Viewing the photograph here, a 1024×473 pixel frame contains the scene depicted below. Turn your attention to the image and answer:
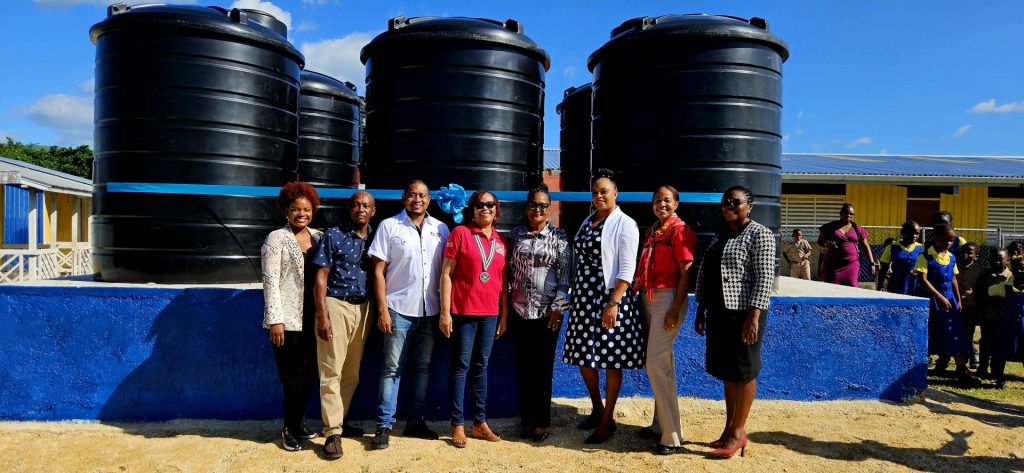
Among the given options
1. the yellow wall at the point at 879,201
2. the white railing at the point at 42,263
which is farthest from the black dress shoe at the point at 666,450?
the yellow wall at the point at 879,201

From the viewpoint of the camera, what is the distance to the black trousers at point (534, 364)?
13.4 ft

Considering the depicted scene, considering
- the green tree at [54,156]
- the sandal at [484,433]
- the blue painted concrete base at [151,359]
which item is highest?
the green tree at [54,156]

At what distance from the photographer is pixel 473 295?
391 cm

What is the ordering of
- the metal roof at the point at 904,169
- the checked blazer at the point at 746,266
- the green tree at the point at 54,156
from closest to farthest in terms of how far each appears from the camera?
the checked blazer at the point at 746,266 < the metal roof at the point at 904,169 < the green tree at the point at 54,156

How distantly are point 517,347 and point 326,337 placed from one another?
3.85 ft

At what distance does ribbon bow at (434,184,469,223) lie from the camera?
4309 millimetres

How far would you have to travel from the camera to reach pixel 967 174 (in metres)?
17.2

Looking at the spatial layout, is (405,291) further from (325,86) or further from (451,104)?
(325,86)

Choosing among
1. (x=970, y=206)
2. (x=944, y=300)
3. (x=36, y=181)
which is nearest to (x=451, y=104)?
(x=944, y=300)

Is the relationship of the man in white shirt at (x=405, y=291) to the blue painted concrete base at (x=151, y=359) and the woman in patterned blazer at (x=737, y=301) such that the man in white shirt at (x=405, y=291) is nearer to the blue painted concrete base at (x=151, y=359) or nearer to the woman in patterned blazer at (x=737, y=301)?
the blue painted concrete base at (x=151, y=359)

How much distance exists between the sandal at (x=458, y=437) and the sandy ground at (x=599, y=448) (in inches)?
2.1

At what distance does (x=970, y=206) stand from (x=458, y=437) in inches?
728

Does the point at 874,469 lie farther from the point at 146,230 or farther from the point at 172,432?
the point at 146,230

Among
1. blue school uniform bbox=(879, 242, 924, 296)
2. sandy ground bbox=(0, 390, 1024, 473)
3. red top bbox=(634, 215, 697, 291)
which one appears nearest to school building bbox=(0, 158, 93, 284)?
sandy ground bbox=(0, 390, 1024, 473)
